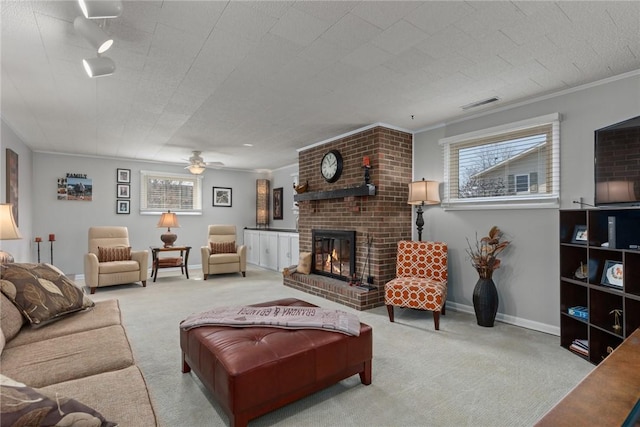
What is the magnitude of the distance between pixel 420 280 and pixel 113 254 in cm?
482

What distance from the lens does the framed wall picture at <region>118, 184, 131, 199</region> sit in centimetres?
643

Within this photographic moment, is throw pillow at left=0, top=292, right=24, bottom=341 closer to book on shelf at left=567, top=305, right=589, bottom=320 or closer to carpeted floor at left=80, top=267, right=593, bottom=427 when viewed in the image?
carpeted floor at left=80, top=267, right=593, bottom=427

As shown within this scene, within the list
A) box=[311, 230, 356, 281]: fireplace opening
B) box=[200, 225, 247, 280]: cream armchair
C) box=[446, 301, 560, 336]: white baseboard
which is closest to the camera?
box=[446, 301, 560, 336]: white baseboard

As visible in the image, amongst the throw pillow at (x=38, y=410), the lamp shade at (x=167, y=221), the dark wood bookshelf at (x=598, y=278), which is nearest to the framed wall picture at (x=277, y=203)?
the lamp shade at (x=167, y=221)

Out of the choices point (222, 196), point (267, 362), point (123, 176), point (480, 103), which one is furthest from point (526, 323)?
point (123, 176)

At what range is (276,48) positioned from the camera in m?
2.29

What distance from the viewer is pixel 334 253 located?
15.7 feet

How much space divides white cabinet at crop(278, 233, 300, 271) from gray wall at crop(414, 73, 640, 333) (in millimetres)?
2868

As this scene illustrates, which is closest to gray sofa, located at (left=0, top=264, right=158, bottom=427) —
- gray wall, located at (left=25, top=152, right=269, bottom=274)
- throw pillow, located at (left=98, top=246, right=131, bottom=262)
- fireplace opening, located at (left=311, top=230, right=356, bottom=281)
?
fireplace opening, located at (left=311, top=230, right=356, bottom=281)

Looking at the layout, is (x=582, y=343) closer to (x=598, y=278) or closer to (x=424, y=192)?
(x=598, y=278)

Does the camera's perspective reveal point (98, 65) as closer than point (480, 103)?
Yes

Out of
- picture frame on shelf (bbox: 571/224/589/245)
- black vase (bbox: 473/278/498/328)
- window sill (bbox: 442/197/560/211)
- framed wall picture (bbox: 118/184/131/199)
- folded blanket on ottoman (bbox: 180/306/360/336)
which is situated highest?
framed wall picture (bbox: 118/184/131/199)

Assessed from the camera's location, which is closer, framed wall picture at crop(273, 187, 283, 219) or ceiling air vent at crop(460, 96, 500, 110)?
ceiling air vent at crop(460, 96, 500, 110)

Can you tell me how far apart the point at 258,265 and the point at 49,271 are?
5162 millimetres
